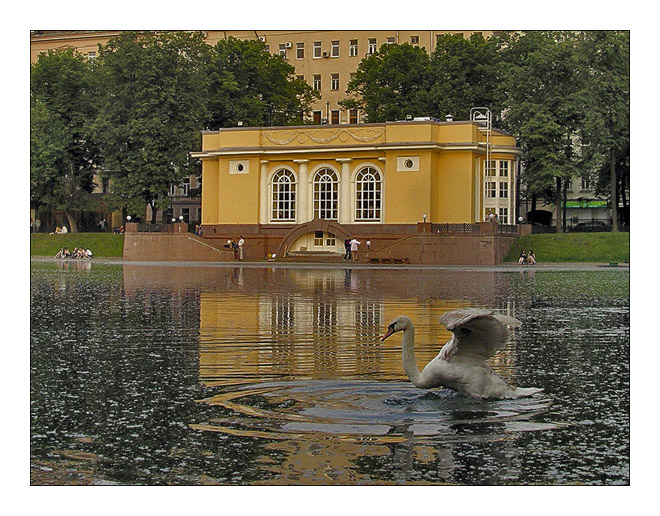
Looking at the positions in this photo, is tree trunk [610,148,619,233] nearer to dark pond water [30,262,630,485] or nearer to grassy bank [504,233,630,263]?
grassy bank [504,233,630,263]

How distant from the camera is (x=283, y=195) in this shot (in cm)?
6900

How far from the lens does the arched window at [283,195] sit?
68625 mm

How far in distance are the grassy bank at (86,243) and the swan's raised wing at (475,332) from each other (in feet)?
203

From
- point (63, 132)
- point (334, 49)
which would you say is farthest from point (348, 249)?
point (334, 49)

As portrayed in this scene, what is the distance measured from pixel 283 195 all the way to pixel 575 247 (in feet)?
58.5

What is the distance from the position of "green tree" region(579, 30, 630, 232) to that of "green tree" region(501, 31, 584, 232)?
1610 mm

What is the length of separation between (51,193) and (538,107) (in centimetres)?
3095

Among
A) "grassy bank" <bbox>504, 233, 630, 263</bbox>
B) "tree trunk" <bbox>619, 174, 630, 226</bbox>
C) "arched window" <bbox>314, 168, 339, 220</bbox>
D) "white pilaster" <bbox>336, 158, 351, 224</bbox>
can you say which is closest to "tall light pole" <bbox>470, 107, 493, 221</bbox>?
"grassy bank" <bbox>504, 233, 630, 263</bbox>

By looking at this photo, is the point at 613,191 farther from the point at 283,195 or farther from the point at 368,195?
the point at 283,195

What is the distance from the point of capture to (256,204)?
68.6 m

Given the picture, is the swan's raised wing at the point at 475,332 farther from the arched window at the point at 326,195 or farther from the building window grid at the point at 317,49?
the building window grid at the point at 317,49
